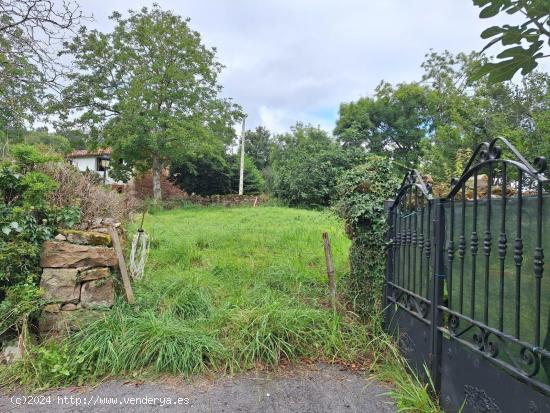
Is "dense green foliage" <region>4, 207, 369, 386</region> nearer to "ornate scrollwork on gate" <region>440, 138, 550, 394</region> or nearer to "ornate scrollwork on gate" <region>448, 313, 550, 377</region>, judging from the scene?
"ornate scrollwork on gate" <region>448, 313, 550, 377</region>

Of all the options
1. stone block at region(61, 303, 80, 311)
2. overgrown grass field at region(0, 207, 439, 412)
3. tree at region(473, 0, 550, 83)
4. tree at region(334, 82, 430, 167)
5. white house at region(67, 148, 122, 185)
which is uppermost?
tree at region(334, 82, 430, 167)

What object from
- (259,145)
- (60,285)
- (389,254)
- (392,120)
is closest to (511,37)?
(389,254)

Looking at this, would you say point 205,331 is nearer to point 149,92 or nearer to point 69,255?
point 69,255

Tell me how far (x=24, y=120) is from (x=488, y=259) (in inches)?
211

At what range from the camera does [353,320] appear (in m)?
3.55

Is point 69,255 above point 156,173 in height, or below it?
below

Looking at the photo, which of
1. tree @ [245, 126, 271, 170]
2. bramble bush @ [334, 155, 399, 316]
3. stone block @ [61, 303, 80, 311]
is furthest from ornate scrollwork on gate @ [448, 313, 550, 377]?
tree @ [245, 126, 271, 170]

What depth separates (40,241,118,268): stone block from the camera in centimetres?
348

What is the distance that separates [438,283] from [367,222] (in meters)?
1.32

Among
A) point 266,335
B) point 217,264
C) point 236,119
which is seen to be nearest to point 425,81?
point 236,119

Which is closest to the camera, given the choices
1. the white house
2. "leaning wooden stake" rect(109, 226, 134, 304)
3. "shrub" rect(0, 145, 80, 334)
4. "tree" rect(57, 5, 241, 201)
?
"shrub" rect(0, 145, 80, 334)

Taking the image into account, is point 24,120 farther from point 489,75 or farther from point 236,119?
point 236,119

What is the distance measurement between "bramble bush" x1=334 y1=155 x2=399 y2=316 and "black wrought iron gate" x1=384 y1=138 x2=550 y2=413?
1.91ft

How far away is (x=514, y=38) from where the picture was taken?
1005mm
